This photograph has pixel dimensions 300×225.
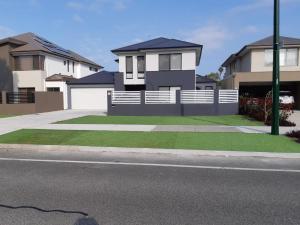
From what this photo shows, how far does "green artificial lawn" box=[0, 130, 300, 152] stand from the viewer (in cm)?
1005

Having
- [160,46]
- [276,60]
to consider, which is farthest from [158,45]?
[276,60]

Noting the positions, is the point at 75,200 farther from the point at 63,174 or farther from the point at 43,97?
the point at 43,97

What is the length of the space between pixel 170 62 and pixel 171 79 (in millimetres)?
1520

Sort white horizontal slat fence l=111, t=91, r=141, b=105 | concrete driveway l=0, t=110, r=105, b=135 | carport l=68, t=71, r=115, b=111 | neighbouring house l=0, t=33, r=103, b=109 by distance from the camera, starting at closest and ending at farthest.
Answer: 1. concrete driveway l=0, t=110, r=105, b=135
2. white horizontal slat fence l=111, t=91, r=141, b=105
3. neighbouring house l=0, t=33, r=103, b=109
4. carport l=68, t=71, r=115, b=111

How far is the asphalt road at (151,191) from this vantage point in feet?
14.9

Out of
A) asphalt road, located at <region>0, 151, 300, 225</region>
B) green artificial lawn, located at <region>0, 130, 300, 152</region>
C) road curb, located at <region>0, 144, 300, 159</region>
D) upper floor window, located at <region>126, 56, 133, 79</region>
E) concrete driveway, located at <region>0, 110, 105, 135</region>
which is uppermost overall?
upper floor window, located at <region>126, 56, 133, 79</region>

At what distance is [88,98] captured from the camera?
1240 inches

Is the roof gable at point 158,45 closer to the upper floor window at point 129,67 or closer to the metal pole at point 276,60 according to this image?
the upper floor window at point 129,67

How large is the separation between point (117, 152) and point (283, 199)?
18.0ft

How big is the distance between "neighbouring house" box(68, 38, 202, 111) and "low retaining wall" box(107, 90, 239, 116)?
5.44 m

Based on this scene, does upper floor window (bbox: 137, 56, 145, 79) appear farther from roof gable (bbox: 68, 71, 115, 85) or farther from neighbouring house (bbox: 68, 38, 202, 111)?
roof gable (bbox: 68, 71, 115, 85)

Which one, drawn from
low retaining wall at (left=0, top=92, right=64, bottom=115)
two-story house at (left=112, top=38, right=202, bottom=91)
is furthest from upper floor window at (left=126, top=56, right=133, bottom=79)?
low retaining wall at (left=0, top=92, right=64, bottom=115)

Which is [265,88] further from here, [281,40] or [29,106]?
[29,106]

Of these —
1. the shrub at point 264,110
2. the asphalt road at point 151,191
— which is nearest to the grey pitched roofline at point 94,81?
the shrub at point 264,110
